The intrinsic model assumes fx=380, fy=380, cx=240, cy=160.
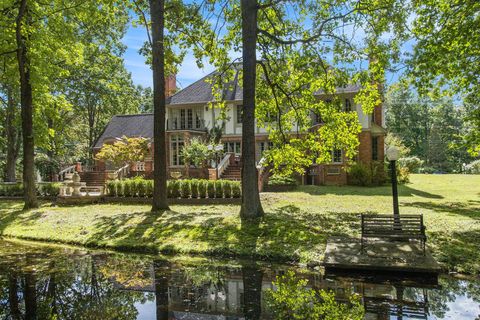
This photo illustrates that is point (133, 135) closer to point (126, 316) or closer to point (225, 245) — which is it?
point (225, 245)

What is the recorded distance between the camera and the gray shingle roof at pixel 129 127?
3759cm

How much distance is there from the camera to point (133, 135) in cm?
3731

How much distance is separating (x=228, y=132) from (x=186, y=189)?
11.5 m

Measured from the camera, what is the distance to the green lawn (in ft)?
35.0

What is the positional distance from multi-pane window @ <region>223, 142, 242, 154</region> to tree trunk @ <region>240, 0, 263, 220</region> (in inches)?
649

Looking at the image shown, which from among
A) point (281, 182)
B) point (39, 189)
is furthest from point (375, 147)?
point (39, 189)

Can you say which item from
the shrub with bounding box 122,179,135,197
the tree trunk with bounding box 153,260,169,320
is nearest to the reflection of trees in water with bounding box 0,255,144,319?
the tree trunk with bounding box 153,260,169,320

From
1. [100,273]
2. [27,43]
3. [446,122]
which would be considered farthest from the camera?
[446,122]

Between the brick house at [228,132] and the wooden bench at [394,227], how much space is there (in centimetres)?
1357

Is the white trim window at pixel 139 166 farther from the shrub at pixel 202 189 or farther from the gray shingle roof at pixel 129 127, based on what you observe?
the shrub at pixel 202 189

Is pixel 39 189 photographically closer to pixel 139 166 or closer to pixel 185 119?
pixel 139 166

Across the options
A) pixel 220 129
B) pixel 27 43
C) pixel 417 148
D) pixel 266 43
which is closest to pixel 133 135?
pixel 220 129

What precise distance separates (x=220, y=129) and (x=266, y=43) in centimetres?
1536

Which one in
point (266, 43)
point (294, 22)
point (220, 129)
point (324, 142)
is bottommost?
point (324, 142)
